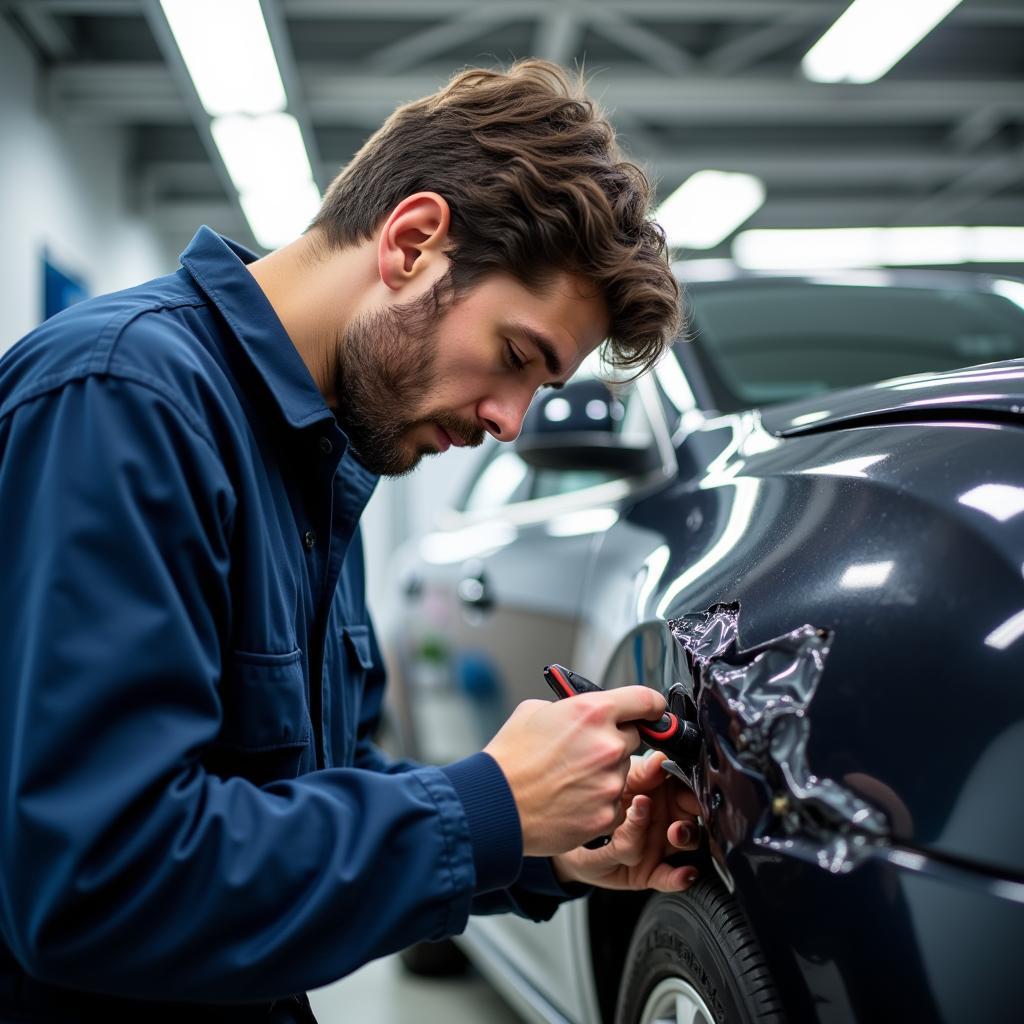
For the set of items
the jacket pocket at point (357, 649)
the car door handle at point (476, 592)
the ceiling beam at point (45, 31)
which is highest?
the ceiling beam at point (45, 31)

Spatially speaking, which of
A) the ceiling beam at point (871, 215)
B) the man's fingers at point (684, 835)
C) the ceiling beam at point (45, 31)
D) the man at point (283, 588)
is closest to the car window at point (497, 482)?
the man at point (283, 588)

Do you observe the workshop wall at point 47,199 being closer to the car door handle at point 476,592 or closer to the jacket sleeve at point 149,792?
the car door handle at point 476,592

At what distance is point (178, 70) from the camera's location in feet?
14.4

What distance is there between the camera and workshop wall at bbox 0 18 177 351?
16.1ft

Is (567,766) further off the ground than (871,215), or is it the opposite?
(871,215)

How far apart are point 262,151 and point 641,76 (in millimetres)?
1856

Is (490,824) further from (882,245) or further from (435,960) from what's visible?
(882,245)

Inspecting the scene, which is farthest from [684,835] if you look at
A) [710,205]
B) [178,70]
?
[710,205]

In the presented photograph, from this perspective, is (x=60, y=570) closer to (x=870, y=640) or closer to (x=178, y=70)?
(x=870, y=640)

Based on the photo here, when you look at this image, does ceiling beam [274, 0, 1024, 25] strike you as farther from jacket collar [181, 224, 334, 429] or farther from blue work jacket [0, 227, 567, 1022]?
blue work jacket [0, 227, 567, 1022]

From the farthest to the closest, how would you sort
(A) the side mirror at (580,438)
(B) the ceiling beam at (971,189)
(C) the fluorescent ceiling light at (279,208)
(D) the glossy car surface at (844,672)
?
(B) the ceiling beam at (971,189) → (C) the fluorescent ceiling light at (279,208) → (A) the side mirror at (580,438) → (D) the glossy car surface at (844,672)

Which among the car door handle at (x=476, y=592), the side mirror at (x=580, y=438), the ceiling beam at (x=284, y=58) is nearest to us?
the side mirror at (x=580, y=438)

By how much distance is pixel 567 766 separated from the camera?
1006 mm

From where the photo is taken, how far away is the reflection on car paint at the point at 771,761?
875 millimetres
